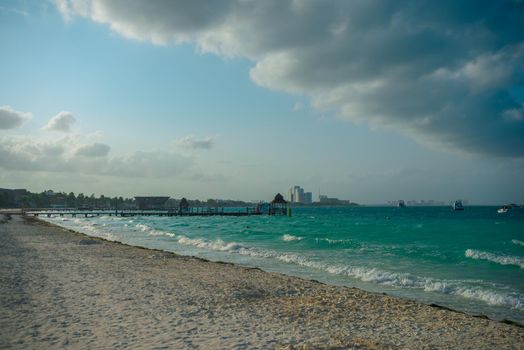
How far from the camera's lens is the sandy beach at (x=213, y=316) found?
581 cm

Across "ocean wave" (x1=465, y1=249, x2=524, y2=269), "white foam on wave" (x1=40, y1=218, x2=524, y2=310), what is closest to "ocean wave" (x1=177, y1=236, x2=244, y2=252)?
"white foam on wave" (x1=40, y1=218, x2=524, y2=310)

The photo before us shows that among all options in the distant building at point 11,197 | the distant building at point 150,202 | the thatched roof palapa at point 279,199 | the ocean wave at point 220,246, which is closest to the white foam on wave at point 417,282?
the ocean wave at point 220,246

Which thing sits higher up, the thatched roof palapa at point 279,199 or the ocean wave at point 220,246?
the thatched roof palapa at point 279,199

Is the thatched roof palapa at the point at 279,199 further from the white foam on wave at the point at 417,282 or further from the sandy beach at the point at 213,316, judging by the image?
the sandy beach at the point at 213,316

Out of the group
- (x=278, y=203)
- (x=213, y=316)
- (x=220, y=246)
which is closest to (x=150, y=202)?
(x=278, y=203)

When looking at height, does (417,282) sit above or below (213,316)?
below

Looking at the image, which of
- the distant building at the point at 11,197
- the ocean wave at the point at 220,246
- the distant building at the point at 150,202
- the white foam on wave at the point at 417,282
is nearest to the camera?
the white foam on wave at the point at 417,282

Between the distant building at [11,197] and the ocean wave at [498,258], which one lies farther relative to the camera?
the distant building at [11,197]

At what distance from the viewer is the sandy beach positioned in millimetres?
5812

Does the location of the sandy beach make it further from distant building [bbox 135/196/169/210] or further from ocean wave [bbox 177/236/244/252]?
distant building [bbox 135/196/169/210]

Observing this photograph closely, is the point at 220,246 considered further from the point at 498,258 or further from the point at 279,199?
the point at 279,199

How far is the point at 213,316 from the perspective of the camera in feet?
23.9

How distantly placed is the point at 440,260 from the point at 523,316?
9694 millimetres

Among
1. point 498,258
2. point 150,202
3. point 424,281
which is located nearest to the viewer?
point 424,281
